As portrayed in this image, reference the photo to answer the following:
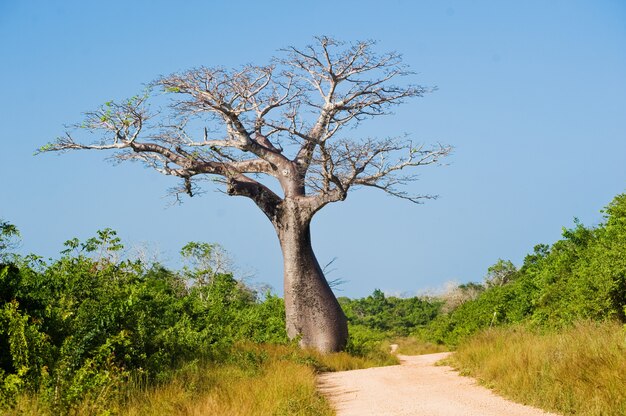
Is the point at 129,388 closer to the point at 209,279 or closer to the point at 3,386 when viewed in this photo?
the point at 3,386

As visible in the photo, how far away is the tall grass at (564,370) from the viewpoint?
25.2ft

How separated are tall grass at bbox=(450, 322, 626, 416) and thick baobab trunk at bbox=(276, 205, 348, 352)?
5349 millimetres

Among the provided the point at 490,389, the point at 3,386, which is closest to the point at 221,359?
the point at 490,389

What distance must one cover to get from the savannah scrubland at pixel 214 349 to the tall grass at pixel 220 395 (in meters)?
0.02

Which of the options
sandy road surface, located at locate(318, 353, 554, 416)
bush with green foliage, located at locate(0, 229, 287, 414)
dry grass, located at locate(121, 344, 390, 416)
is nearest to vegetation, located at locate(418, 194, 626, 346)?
sandy road surface, located at locate(318, 353, 554, 416)

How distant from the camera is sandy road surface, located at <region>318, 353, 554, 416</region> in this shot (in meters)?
8.62

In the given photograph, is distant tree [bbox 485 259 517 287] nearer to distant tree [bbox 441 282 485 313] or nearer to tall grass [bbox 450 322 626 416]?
distant tree [bbox 441 282 485 313]

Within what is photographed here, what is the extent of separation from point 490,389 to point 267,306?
37.2ft

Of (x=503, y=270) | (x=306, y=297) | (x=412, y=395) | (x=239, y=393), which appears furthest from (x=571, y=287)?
(x=503, y=270)

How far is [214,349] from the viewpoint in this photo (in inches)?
504

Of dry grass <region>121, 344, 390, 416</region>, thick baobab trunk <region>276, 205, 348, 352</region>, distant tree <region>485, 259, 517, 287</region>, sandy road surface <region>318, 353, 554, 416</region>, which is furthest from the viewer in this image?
distant tree <region>485, 259, 517, 287</region>

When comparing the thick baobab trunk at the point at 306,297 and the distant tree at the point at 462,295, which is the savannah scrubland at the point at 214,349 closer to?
the thick baobab trunk at the point at 306,297

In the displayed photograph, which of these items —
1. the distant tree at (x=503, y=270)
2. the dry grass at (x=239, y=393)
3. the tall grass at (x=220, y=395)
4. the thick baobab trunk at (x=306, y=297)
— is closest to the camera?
the tall grass at (x=220, y=395)

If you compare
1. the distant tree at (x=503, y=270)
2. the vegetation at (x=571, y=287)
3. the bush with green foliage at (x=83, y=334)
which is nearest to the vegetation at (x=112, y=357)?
the bush with green foliage at (x=83, y=334)
